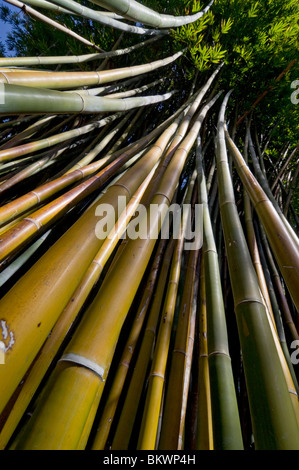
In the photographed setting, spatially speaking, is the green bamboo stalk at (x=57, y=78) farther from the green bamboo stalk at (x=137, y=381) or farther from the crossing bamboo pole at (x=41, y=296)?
the green bamboo stalk at (x=137, y=381)

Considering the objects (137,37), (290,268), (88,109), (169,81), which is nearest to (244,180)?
(290,268)

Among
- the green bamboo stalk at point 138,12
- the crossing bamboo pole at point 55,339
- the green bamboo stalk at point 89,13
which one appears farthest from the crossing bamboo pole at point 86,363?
the green bamboo stalk at point 89,13

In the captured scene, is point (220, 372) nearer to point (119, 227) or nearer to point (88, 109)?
point (119, 227)

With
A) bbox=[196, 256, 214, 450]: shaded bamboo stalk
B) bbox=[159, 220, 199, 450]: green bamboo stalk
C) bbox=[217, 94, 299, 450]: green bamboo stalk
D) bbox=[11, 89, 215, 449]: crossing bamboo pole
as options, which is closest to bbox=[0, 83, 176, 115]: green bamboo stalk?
bbox=[11, 89, 215, 449]: crossing bamboo pole

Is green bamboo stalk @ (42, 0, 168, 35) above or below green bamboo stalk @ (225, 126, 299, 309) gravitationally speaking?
above

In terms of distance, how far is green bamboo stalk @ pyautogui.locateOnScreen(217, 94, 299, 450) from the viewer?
0.92ft

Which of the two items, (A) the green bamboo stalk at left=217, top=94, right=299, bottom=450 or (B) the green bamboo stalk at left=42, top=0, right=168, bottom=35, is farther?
(B) the green bamboo stalk at left=42, top=0, right=168, bottom=35

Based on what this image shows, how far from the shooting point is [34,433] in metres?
0.25

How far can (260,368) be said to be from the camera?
326 millimetres

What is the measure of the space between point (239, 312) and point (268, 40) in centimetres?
185

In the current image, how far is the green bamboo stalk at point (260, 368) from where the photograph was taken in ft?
0.92

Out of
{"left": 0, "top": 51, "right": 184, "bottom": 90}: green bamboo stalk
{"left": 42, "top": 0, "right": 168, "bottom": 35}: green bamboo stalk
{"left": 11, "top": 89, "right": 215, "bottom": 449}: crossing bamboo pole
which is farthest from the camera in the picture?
{"left": 42, "top": 0, "right": 168, "bottom": 35}: green bamboo stalk

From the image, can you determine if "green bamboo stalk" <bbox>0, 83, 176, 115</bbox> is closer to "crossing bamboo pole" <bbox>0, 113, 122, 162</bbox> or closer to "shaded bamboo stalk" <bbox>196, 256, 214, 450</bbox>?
"crossing bamboo pole" <bbox>0, 113, 122, 162</bbox>

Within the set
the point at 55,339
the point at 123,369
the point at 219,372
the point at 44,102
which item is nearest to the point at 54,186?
the point at 44,102
